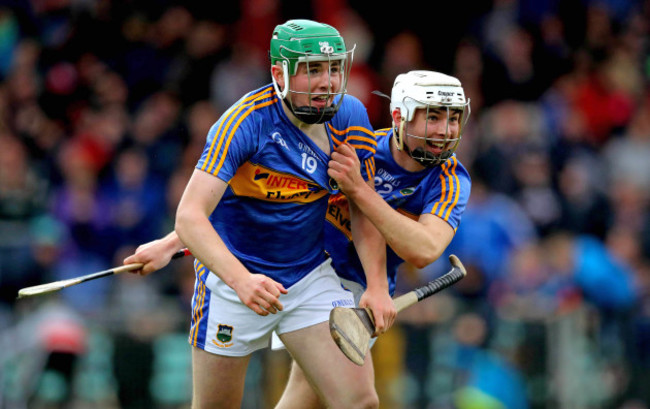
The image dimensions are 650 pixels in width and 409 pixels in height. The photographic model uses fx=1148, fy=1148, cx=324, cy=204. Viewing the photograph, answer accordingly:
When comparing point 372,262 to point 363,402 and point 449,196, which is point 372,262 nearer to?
point 449,196

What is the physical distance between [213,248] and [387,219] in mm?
788

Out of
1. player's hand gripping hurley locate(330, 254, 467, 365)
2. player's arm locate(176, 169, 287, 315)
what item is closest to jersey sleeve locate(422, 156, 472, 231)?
player's hand gripping hurley locate(330, 254, 467, 365)

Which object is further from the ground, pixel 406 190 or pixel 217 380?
pixel 406 190

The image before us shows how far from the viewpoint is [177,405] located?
862 centimetres

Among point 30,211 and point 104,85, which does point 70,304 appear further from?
point 104,85

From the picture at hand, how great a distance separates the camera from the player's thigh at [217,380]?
5070 mm

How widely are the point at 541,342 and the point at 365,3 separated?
4606mm

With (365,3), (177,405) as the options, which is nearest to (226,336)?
(177,405)

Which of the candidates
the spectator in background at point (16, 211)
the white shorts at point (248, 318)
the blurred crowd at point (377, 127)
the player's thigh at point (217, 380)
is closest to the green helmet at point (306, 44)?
the white shorts at point (248, 318)

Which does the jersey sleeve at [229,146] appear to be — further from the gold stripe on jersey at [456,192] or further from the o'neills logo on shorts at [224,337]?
the gold stripe on jersey at [456,192]

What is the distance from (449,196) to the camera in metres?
5.21

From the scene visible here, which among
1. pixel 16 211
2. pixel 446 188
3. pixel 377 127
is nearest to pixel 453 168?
pixel 446 188

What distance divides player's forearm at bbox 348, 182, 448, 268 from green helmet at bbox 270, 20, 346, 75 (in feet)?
1.92

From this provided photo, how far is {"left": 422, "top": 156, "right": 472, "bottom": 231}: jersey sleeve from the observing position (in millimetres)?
5168
